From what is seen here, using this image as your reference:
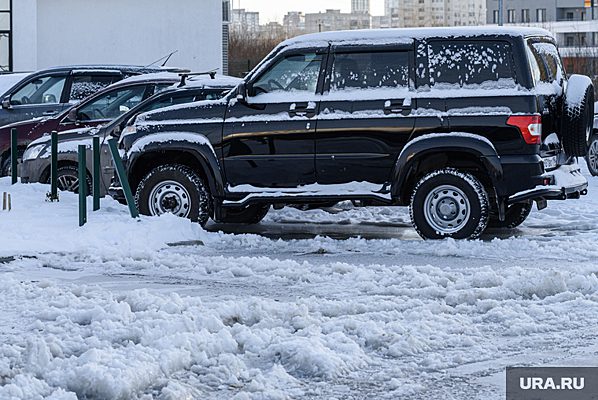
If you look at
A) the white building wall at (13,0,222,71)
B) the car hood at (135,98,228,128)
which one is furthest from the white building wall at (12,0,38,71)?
the car hood at (135,98,228,128)

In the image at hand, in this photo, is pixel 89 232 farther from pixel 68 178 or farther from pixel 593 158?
pixel 593 158

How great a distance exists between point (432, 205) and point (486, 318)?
4.32 meters

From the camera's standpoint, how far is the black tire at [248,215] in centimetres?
1476

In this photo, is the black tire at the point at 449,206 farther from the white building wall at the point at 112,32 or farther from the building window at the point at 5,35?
the building window at the point at 5,35

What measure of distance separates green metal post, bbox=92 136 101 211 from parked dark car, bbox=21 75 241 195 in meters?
1.24

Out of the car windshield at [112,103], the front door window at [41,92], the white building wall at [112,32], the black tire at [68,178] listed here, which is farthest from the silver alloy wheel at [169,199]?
the white building wall at [112,32]

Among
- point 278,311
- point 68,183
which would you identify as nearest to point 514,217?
point 68,183

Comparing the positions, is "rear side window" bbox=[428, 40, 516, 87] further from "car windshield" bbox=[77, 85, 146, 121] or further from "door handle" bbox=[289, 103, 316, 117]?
"car windshield" bbox=[77, 85, 146, 121]

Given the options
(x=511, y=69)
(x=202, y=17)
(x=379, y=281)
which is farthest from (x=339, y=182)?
(x=202, y=17)

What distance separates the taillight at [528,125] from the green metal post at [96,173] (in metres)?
4.21

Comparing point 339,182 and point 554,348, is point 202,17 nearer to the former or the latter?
point 339,182

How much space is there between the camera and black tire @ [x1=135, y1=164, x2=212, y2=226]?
44.7 ft

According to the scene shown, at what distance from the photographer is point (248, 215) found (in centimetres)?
1484

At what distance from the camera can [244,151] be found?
1333 cm
